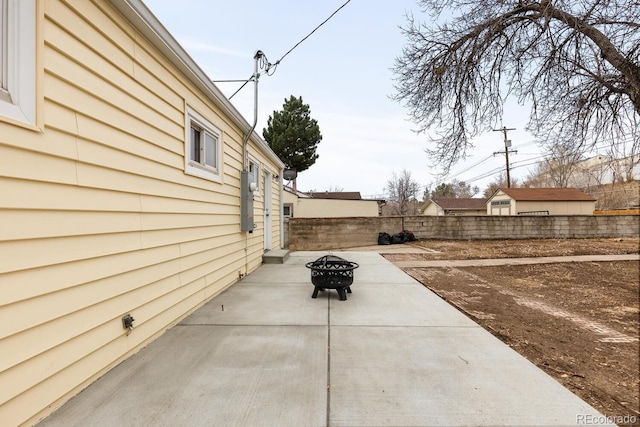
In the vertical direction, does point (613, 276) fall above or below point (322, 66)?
below

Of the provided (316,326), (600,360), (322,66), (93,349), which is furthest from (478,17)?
(93,349)

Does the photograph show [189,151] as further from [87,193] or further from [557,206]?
[557,206]

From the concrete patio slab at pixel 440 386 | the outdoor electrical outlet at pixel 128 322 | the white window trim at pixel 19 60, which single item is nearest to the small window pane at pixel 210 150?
the outdoor electrical outlet at pixel 128 322

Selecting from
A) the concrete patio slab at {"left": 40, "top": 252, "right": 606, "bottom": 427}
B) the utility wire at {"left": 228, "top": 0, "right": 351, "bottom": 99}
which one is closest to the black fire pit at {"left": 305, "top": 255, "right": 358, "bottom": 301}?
the concrete patio slab at {"left": 40, "top": 252, "right": 606, "bottom": 427}

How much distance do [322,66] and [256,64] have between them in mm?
3303

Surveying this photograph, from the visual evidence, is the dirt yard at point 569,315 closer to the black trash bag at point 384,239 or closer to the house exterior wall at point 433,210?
the black trash bag at point 384,239

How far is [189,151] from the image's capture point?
137 inches

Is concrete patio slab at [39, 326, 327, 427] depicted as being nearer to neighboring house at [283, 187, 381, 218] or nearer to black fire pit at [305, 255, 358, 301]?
black fire pit at [305, 255, 358, 301]

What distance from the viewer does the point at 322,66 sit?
8.03 m

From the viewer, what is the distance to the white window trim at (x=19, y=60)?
57.4 inches

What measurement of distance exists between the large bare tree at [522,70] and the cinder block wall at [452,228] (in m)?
6.16

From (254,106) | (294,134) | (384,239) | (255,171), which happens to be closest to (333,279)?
(254,106)

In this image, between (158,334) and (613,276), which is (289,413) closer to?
(158,334)

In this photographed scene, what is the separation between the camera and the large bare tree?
15.9 ft
